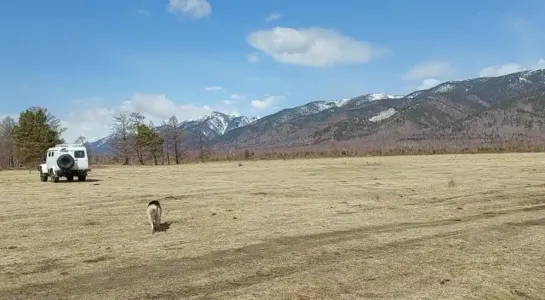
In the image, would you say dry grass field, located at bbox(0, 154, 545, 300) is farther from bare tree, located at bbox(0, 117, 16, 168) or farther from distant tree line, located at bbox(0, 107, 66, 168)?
bare tree, located at bbox(0, 117, 16, 168)

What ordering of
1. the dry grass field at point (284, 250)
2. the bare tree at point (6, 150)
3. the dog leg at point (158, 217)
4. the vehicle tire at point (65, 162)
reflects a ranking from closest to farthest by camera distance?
the dry grass field at point (284, 250), the dog leg at point (158, 217), the vehicle tire at point (65, 162), the bare tree at point (6, 150)

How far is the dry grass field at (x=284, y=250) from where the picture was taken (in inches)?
346

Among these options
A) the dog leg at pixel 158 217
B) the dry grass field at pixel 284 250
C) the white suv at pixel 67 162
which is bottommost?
the dry grass field at pixel 284 250

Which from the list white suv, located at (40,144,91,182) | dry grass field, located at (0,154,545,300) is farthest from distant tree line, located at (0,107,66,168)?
dry grass field, located at (0,154,545,300)

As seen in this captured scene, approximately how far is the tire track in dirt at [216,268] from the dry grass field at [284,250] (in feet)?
0.08

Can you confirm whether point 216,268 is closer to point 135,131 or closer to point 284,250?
point 284,250

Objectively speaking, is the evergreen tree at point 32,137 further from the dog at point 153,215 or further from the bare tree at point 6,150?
the dog at point 153,215

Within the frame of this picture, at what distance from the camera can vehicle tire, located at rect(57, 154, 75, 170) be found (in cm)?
4069

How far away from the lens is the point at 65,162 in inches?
1612

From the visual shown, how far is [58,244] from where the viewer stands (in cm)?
1330

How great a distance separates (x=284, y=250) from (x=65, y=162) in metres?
34.2

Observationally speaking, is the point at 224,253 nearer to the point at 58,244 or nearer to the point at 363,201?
the point at 58,244

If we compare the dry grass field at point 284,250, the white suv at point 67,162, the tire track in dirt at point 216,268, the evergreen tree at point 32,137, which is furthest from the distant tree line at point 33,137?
the tire track in dirt at point 216,268

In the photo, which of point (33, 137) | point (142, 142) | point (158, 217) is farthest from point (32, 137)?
point (158, 217)
